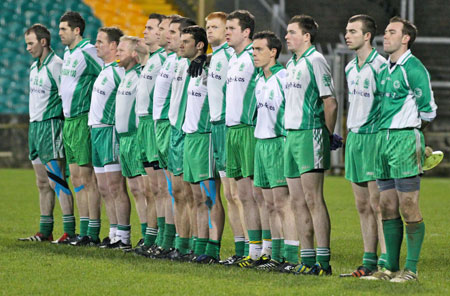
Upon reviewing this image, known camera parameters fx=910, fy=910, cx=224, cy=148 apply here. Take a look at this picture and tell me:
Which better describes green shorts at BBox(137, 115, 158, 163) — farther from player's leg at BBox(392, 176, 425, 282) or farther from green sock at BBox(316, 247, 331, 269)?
player's leg at BBox(392, 176, 425, 282)

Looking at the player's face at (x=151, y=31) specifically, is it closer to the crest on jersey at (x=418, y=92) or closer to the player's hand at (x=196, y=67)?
the player's hand at (x=196, y=67)

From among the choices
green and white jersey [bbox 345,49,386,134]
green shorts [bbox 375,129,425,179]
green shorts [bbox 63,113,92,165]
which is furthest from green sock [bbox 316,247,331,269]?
green shorts [bbox 63,113,92,165]

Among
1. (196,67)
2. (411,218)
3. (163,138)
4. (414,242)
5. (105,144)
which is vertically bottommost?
(414,242)

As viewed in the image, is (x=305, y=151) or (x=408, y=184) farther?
(x=305, y=151)

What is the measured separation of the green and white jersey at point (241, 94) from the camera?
7738 millimetres

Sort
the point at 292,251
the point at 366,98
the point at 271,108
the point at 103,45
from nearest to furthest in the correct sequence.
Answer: the point at 366,98
the point at 292,251
the point at 271,108
the point at 103,45

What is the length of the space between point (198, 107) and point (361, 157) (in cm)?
172

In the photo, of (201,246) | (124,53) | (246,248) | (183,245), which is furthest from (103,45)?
(246,248)

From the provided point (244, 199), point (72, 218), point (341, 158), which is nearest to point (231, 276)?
point (244, 199)

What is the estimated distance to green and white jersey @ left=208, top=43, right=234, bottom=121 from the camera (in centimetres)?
795

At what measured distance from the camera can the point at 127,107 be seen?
29.8 feet

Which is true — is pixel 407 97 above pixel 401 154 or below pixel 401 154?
above

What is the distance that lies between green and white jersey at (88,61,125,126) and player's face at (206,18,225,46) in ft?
5.35

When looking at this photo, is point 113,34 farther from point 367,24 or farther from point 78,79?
point 367,24
